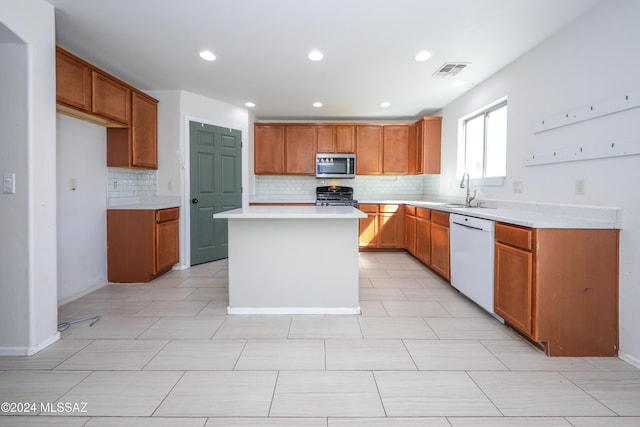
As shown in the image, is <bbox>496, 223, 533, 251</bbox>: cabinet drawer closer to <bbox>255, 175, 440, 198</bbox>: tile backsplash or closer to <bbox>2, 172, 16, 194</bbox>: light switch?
<bbox>2, 172, 16, 194</bbox>: light switch

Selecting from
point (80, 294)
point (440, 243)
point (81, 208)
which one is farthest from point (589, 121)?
point (80, 294)

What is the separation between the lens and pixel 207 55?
3207 millimetres

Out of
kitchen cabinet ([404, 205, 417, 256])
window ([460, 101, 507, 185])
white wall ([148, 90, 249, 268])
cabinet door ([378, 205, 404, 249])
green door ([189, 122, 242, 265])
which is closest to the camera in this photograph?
window ([460, 101, 507, 185])

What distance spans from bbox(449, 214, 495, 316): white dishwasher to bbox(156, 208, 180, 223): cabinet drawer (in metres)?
3.30

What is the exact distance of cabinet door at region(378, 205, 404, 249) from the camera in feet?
18.1

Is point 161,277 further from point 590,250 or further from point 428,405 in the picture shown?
point 590,250

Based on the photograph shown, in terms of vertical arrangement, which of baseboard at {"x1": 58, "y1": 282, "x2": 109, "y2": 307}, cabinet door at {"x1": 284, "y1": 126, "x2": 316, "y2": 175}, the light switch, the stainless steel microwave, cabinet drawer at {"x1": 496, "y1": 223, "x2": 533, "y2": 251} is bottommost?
baseboard at {"x1": 58, "y1": 282, "x2": 109, "y2": 307}

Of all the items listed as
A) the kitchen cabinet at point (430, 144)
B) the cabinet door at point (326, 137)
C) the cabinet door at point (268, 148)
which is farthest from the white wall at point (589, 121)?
the cabinet door at point (268, 148)

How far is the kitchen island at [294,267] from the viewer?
2824 millimetres

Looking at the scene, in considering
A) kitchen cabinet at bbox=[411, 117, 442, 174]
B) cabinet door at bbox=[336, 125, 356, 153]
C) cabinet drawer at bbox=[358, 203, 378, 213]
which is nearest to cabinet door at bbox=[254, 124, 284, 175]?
cabinet door at bbox=[336, 125, 356, 153]

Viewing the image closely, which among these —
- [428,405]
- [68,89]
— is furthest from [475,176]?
[68,89]

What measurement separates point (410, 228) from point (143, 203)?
3.91 metres

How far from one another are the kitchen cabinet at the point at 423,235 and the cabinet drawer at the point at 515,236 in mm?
1767

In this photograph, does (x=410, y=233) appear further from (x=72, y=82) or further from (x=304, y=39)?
(x=72, y=82)
